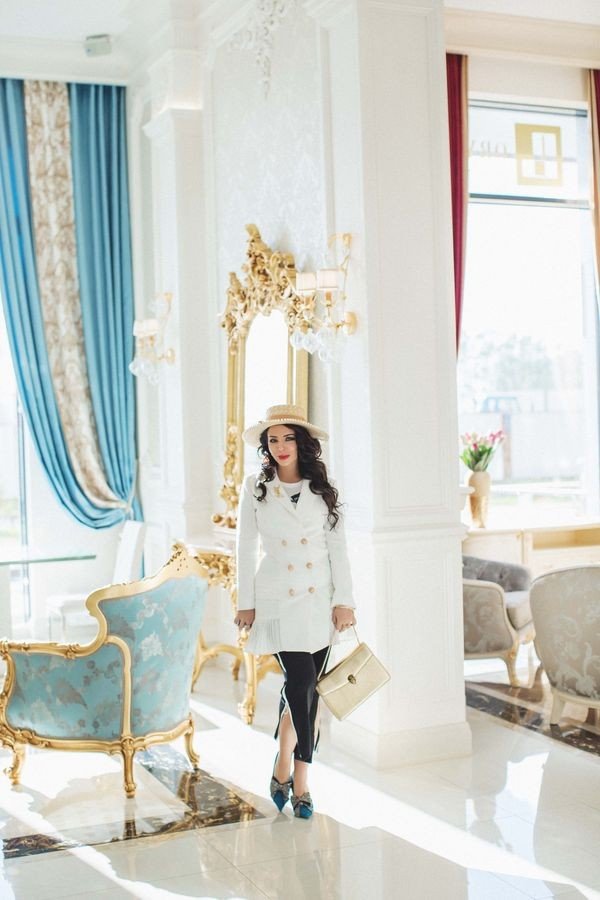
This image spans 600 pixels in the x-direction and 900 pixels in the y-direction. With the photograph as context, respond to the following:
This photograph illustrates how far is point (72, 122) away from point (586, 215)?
3.40 meters

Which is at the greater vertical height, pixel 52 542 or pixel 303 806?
pixel 52 542

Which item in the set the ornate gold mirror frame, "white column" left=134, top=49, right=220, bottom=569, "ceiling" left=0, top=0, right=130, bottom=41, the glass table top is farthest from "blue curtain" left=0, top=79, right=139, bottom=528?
the ornate gold mirror frame

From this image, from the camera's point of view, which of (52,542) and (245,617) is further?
(52,542)

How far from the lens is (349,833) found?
3.64 metres

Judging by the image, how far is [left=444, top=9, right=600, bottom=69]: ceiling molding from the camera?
6.53 metres

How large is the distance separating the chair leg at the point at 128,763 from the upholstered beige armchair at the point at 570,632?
194 centimetres

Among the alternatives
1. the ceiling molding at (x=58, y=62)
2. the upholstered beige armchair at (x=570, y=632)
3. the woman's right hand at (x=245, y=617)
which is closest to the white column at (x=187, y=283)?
the ceiling molding at (x=58, y=62)

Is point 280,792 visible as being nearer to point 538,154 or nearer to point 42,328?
point 42,328

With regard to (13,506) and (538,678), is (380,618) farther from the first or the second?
(13,506)

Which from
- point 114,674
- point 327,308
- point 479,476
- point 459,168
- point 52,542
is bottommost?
point 114,674

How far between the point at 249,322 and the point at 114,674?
2.25m

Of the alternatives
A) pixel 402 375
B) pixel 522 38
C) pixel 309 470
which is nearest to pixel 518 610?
pixel 402 375

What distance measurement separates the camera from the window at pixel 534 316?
717cm

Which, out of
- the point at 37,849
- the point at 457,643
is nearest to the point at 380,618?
the point at 457,643
